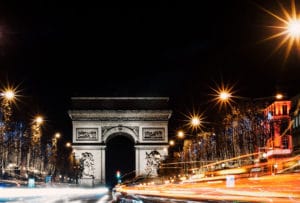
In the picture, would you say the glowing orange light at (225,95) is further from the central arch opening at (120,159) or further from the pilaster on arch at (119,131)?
the central arch opening at (120,159)

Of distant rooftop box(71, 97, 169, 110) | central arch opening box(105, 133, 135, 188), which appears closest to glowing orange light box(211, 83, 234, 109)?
distant rooftop box(71, 97, 169, 110)

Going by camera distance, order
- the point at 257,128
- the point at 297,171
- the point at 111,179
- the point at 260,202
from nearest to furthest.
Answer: the point at 260,202 → the point at 297,171 → the point at 257,128 → the point at 111,179

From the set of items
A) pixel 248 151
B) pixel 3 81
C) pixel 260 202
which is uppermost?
pixel 3 81

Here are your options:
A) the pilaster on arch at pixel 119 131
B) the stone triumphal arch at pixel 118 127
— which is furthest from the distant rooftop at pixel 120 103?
the pilaster on arch at pixel 119 131

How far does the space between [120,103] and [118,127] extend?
3.89 m

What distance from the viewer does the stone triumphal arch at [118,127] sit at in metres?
91.2

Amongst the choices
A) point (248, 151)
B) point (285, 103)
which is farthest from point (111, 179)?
point (248, 151)

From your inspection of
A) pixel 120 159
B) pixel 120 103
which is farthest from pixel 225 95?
pixel 120 159

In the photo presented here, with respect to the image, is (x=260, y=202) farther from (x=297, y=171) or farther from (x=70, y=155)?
(x=70, y=155)

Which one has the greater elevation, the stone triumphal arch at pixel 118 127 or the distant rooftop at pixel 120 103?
the distant rooftop at pixel 120 103

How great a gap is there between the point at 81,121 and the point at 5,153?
36.7 m

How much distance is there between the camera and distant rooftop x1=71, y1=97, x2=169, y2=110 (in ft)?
299

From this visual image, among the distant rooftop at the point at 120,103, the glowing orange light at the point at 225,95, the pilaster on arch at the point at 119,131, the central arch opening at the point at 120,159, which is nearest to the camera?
the glowing orange light at the point at 225,95

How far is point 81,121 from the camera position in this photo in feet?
302
